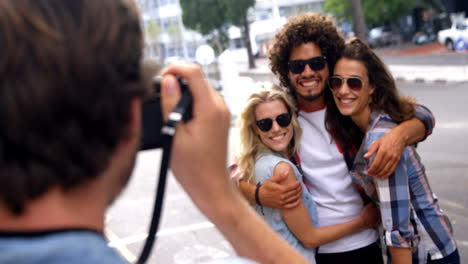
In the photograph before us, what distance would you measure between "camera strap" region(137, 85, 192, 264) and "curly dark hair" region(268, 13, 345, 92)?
64.3 inches

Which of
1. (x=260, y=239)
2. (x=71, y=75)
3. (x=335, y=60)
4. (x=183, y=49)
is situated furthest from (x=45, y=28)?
(x=183, y=49)

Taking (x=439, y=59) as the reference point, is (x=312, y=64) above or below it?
above

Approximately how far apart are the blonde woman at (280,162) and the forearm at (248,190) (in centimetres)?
2

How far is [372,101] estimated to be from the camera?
2.24 metres

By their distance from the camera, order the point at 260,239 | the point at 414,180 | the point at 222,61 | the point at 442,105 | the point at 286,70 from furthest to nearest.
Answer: the point at 222,61 → the point at 442,105 → the point at 286,70 → the point at 414,180 → the point at 260,239

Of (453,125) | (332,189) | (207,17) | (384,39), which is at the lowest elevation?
(384,39)

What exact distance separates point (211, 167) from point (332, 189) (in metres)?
1.39

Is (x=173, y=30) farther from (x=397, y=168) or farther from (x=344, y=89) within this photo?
(x=397, y=168)

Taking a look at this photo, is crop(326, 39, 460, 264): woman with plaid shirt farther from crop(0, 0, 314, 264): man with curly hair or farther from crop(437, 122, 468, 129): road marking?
crop(437, 122, 468, 129): road marking

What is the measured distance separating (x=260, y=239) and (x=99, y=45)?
465mm

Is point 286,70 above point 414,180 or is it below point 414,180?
above

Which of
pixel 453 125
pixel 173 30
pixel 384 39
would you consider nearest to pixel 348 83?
pixel 453 125

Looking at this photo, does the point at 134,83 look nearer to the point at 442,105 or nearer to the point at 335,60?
the point at 335,60

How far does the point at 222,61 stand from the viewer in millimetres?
14070
